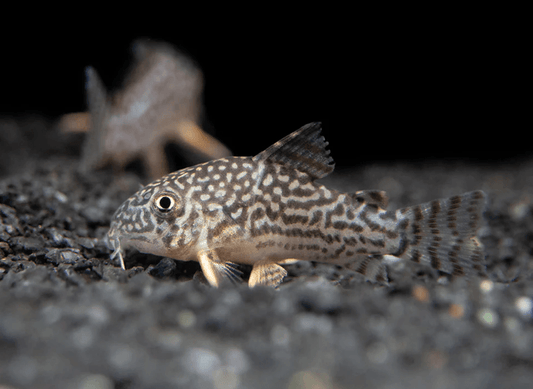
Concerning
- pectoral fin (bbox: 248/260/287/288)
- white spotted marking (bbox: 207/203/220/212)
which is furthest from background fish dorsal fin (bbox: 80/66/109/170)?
pectoral fin (bbox: 248/260/287/288)

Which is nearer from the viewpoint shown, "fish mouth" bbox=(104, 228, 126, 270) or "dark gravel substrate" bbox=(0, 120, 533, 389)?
"dark gravel substrate" bbox=(0, 120, 533, 389)

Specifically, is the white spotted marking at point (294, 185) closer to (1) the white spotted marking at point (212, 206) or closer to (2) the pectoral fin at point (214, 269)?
(1) the white spotted marking at point (212, 206)

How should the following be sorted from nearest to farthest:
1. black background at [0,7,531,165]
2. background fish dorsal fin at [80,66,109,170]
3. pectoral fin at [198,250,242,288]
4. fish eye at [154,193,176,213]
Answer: pectoral fin at [198,250,242,288], fish eye at [154,193,176,213], background fish dorsal fin at [80,66,109,170], black background at [0,7,531,165]

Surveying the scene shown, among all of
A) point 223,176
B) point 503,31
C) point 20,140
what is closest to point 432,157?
point 503,31

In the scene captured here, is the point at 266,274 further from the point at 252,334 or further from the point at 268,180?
the point at 252,334

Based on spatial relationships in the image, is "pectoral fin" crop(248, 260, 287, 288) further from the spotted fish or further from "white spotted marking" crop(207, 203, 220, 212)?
"white spotted marking" crop(207, 203, 220, 212)

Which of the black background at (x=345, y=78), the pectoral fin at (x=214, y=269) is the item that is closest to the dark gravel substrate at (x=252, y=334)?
the pectoral fin at (x=214, y=269)

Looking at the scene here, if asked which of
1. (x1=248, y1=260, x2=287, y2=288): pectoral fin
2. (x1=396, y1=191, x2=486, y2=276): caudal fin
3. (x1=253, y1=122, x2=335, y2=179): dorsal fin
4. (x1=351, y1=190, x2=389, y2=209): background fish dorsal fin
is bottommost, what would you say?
(x1=248, y1=260, x2=287, y2=288): pectoral fin

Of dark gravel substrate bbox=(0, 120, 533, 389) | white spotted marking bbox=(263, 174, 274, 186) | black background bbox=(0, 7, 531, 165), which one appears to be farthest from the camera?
black background bbox=(0, 7, 531, 165)
